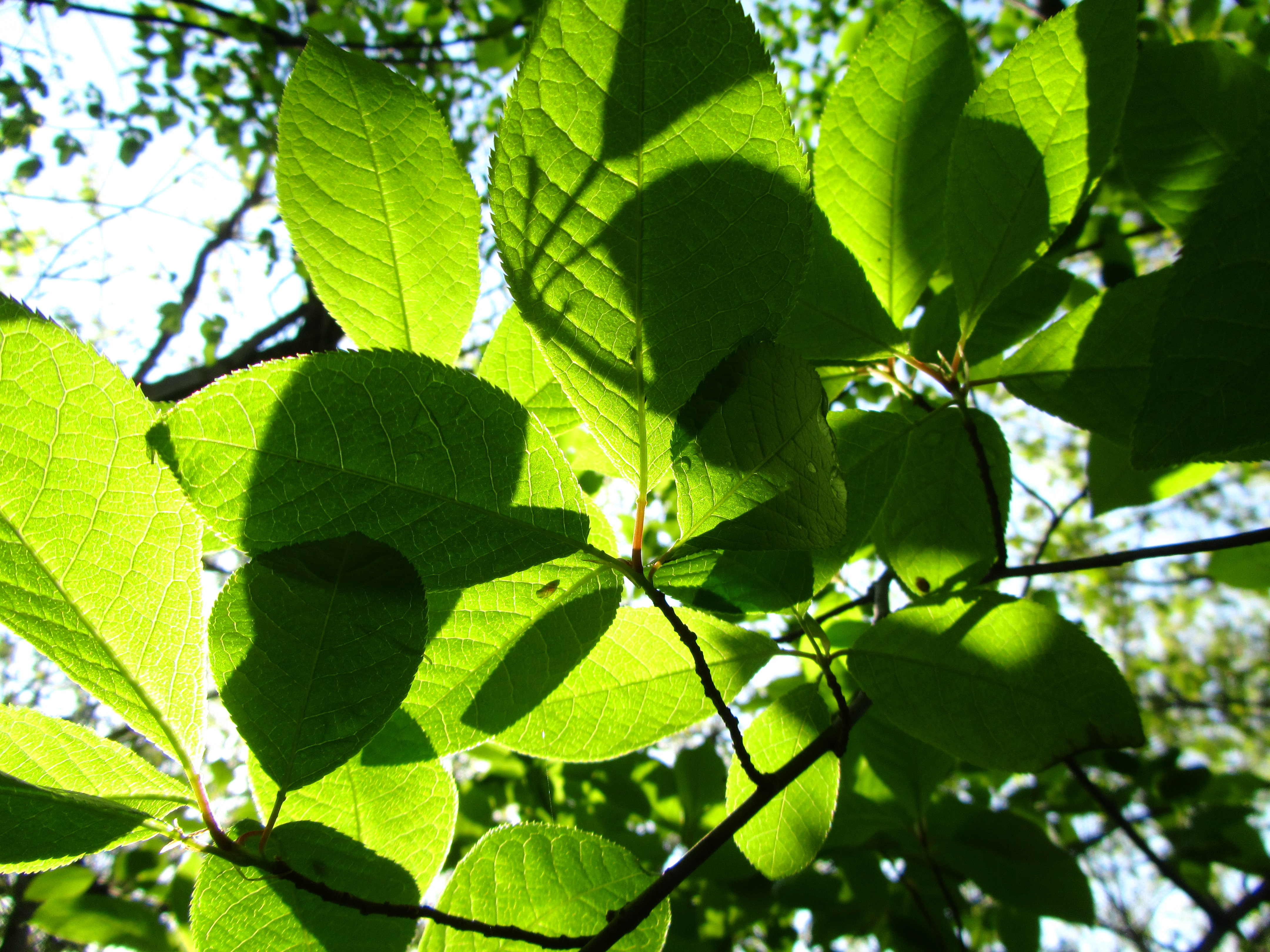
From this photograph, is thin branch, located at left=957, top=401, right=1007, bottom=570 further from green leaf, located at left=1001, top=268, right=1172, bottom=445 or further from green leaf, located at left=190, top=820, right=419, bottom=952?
green leaf, located at left=190, top=820, right=419, bottom=952

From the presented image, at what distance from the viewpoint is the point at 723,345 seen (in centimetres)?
46

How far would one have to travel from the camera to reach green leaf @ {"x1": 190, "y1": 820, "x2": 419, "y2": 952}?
1.96ft

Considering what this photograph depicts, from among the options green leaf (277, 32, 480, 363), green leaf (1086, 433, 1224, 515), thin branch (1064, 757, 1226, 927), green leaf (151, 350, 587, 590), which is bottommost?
thin branch (1064, 757, 1226, 927)

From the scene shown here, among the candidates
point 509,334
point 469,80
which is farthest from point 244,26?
Result: point 509,334

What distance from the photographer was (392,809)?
0.67m

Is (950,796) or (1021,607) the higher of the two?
Result: (1021,607)

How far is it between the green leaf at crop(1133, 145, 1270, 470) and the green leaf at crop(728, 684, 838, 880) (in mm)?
486

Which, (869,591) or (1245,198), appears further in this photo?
(869,591)

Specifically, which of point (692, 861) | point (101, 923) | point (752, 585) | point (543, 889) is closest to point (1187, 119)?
point (752, 585)

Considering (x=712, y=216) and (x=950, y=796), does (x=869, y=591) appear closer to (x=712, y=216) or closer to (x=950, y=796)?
(x=950, y=796)

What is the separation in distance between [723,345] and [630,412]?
7cm

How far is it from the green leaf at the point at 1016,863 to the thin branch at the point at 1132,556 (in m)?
0.61

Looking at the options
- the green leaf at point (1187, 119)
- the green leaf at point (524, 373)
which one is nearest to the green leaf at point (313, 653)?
the green leaf at point (524, 373)

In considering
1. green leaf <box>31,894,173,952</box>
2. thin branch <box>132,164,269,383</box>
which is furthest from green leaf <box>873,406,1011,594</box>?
thin branch <box>132,164,269,383</box>
